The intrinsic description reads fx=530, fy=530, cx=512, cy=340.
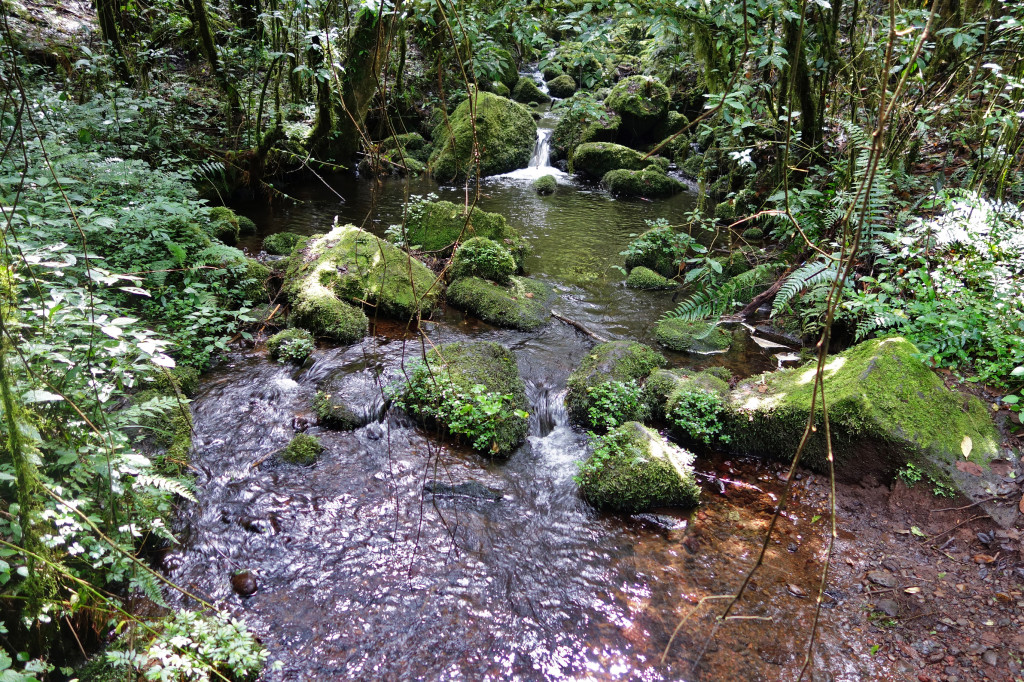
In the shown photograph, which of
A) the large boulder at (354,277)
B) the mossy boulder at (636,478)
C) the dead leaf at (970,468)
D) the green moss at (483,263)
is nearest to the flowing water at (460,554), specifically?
the mossy boulder at (636,478)

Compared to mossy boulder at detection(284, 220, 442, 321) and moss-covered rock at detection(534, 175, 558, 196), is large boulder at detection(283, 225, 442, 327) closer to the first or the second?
mossy boulder at detection(284, 220, 442, 321)

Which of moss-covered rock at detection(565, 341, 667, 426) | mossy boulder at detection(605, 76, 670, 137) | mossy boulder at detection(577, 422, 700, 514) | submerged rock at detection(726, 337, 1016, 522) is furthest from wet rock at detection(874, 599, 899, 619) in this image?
mossy boulder at detection(605, 76, 670, 137)

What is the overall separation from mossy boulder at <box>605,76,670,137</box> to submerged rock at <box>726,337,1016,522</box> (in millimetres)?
13243

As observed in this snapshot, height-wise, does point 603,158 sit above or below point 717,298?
above

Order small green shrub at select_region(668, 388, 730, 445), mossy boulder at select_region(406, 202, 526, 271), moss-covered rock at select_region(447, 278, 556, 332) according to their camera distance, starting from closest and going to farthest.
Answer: small green shrub at select_region(668, 388, 730, 445)
moss-covered rock at select_region(447, 278, 556, 332)
mossy boulder at select_region(406, 202, 526, 271)

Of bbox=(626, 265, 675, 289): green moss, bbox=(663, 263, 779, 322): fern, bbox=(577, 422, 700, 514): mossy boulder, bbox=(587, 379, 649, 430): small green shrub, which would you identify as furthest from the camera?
bbox=(626, 265, 675, 289): green moss

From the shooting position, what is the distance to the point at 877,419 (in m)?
4.19

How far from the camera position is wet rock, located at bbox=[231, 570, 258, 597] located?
10.6 ft

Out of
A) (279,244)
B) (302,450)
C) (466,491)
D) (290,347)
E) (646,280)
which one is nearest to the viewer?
(466,491)

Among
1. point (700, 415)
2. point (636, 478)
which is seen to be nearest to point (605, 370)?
point (700, 415)

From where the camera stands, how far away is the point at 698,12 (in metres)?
4.58

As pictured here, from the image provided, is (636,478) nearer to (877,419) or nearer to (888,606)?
(888,606)

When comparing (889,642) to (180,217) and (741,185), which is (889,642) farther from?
(741,185)

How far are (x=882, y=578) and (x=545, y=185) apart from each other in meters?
11.3
